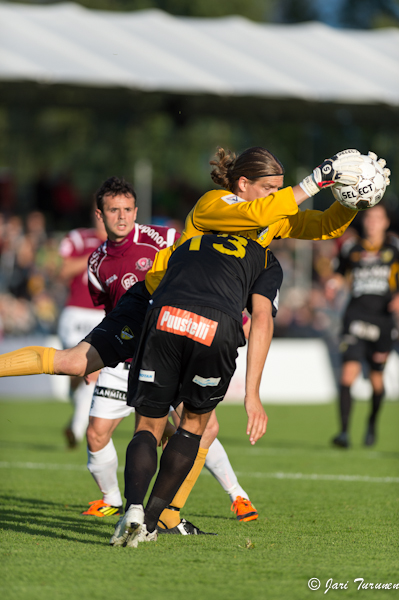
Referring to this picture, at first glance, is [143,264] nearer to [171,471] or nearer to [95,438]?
[95,438]

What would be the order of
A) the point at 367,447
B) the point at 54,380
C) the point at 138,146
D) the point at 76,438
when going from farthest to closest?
1. the point at 138,146
2. the point at 54,380
3. the point at 367,447
4. the point at 76,438

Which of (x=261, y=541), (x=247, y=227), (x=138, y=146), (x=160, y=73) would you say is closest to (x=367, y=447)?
(x=261, y=541)

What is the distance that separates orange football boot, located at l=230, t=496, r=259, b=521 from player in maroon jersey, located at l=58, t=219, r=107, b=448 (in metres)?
2.93

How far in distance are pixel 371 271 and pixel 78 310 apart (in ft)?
12.0

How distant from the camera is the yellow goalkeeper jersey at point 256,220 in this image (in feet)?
13.3

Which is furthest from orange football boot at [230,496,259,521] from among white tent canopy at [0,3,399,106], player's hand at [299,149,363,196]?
white tent canopy at [0,3,399,106]

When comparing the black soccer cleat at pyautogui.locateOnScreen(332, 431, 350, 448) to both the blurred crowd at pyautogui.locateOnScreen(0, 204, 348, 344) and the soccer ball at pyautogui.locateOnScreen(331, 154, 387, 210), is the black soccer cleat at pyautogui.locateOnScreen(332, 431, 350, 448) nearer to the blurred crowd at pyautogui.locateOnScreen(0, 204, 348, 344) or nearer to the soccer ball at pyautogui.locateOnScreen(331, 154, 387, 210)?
the soccer ball at pyautogui.locateOnScreen(331, 154, 387, 210)

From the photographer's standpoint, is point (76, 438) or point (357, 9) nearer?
point (76, 438)

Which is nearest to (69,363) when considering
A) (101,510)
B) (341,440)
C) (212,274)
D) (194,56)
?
(212,274)

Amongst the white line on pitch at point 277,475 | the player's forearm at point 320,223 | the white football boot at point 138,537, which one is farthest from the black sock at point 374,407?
the white football boot at point 138,537

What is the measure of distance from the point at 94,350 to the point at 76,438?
162 inches

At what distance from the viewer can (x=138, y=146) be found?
3400 cm

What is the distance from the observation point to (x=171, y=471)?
4.13m

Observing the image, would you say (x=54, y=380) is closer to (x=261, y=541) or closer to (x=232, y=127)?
(x=261, y=541)
